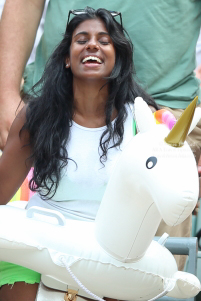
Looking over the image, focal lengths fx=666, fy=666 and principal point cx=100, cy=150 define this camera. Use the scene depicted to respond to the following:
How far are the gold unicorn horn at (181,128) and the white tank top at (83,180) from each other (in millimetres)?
483

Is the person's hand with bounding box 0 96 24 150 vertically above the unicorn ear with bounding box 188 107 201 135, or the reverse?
the unicorn ear with bounding box 188 107 201 135

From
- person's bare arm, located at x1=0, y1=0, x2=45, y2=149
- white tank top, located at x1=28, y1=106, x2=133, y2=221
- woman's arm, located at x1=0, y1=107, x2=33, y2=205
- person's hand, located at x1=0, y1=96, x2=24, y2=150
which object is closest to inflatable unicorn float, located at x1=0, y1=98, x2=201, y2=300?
white tank top, located at x1=28, y1=106, x2=133, y2=221

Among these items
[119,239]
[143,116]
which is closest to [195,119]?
[143,116]

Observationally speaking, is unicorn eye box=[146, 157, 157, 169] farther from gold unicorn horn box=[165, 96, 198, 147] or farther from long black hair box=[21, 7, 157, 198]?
long black hair box=[21, 7, 157, 198]

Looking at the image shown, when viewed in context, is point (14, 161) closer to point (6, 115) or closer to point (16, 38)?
point (6, 115)

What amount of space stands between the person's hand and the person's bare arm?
62 mm

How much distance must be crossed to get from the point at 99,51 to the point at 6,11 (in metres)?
0.93

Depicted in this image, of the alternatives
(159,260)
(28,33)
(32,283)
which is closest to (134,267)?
(159,260)

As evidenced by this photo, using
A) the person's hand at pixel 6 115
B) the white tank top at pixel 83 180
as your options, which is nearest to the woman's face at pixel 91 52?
the white tank top at pixel 83 180

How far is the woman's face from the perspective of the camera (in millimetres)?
2373

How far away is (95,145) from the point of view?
7.80 ft

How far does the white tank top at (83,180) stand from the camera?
2314 millimetres

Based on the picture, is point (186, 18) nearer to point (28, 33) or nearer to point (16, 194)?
point (28, 33)

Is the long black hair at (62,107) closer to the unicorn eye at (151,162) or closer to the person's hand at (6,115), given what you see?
the person's hand at (6,115)
